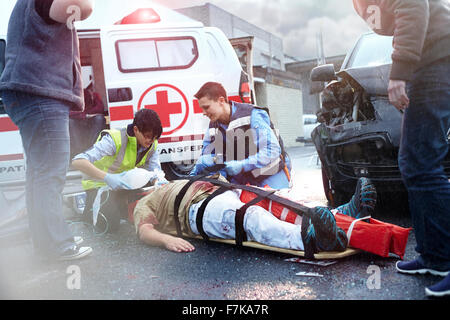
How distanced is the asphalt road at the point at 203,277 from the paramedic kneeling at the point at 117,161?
443mm

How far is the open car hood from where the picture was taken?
2.59 m

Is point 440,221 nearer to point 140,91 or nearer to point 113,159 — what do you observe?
point 113,159

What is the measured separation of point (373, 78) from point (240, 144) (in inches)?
45.0

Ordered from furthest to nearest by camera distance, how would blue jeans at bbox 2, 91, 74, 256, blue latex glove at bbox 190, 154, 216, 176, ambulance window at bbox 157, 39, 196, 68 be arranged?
1. ambulance window at bbox 157, 39, 196, 68
2. blue latex glove at bbox 190, 154, 216, 176
3. blue jeans at bbox 2, 91, 74, 256

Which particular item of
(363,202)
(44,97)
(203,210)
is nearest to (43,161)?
(44,97)

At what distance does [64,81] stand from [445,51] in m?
1.96

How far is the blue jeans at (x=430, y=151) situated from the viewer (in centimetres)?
160

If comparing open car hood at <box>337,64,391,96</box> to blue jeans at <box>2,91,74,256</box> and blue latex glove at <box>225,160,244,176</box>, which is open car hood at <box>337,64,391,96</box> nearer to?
blue latex glove at <box>225,160,244,176</box>

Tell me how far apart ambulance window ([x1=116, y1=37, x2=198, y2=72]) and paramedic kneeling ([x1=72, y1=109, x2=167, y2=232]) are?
140 cm

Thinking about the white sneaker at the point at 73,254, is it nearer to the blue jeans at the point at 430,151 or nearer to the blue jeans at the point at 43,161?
the blue jeans at the point at 43,161

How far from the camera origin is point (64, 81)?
2291 millimetres

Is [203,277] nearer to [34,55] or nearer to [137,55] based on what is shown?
[34,55]

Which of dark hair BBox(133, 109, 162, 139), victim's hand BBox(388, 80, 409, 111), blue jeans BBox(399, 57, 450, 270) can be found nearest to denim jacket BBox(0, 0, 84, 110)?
dark hair BBox(133, 109, 162, 139)

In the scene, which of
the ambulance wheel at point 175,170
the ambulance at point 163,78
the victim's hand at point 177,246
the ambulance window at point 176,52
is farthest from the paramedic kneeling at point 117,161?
the ambulance window at point 176,52
